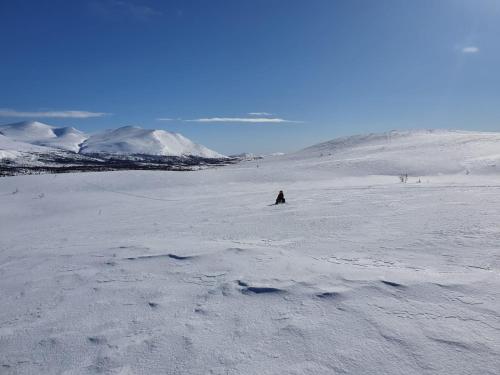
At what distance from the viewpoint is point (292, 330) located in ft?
12.5

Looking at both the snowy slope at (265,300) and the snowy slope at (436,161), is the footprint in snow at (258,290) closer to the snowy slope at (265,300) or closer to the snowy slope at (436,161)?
the snowy slope at (265,300)

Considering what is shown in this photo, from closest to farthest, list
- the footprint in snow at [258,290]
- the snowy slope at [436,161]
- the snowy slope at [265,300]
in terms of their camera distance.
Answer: the snowy slope at [265,300]
the footprint in snow at [258,290]
the snowy slope at [436,161]

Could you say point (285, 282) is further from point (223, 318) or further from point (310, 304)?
point (223, 318)

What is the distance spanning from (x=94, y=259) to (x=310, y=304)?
199 inches

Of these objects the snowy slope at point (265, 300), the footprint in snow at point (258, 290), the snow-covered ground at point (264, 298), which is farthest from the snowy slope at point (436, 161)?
the footprint in snow at point (258, 290)

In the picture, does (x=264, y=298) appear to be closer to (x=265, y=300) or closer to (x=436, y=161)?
(x=265, y=300)

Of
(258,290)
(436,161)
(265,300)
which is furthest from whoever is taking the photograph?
(436,161)

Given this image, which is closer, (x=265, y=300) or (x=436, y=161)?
(x=265, y=300)

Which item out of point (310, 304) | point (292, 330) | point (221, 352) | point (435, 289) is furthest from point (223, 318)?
point (435, 289)

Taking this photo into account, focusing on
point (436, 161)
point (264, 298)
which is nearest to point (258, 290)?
point (264, 298)

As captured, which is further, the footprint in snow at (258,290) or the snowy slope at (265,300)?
the footprint in snow at (258,290)

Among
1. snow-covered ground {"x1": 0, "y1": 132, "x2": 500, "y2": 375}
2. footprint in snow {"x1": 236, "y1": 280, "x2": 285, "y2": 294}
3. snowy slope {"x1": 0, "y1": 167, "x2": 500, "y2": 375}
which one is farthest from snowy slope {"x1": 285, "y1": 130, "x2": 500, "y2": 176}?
footprint in snow {"x1": 236, "y1": 280, "x2": 285, "y2": 294}

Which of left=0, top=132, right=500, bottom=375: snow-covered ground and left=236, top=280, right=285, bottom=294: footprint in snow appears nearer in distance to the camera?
left=0, top=132, right=500, bottom=375: snow-covered ground

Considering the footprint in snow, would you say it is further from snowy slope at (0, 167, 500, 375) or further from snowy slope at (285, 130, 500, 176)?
snowy slope at (285, 130, 500, 176)
